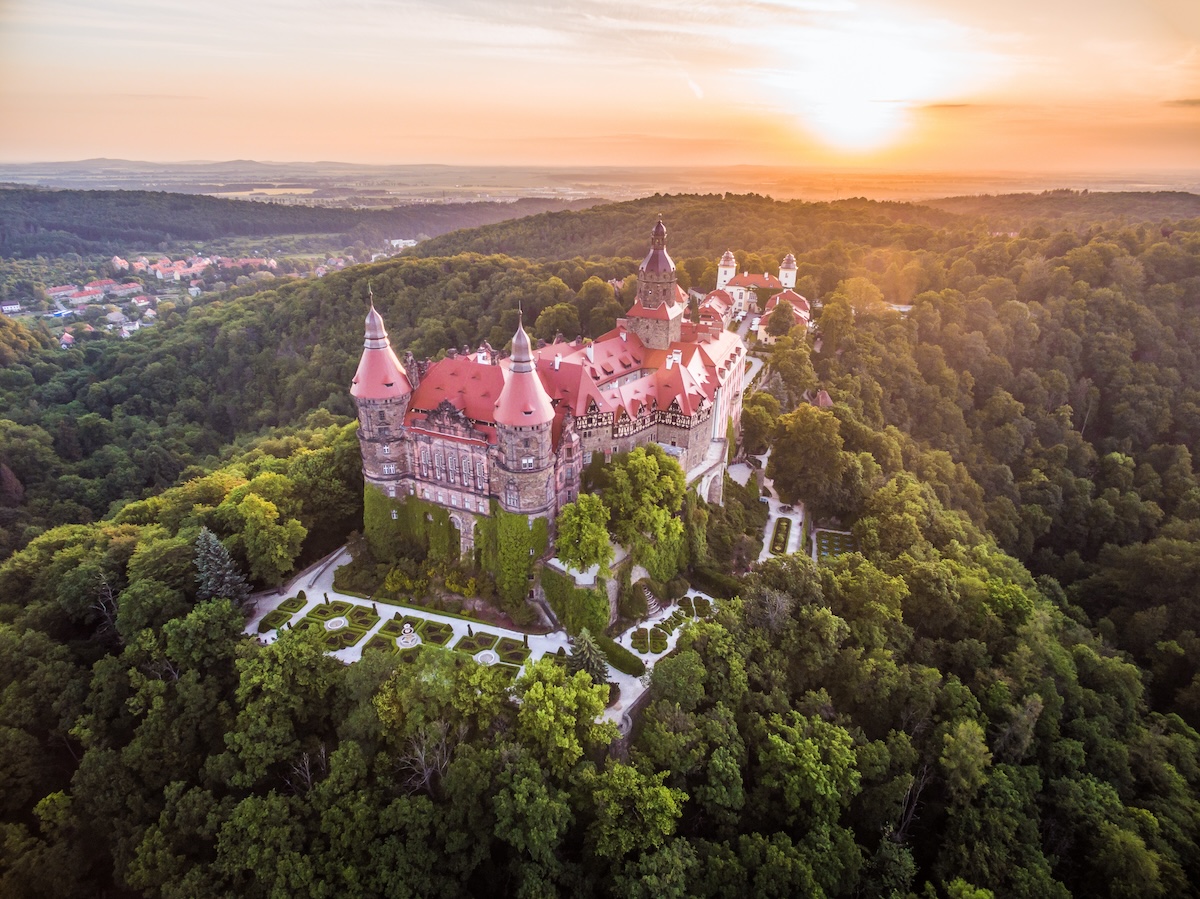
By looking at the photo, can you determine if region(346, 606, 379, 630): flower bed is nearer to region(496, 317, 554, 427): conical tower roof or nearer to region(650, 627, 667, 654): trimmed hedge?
region(496, 317, 554, 427): conical tower roof

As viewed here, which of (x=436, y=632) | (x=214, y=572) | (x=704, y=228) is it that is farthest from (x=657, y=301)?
(x=704, y=228)

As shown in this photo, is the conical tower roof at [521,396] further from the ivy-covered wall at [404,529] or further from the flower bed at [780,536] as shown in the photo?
the flower bed at [780,536]

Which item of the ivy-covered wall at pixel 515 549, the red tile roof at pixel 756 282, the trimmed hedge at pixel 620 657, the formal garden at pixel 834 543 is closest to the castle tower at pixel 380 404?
the ivy-covered wall at pixel 515 549

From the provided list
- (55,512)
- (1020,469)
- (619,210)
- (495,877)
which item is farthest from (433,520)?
(619,210)

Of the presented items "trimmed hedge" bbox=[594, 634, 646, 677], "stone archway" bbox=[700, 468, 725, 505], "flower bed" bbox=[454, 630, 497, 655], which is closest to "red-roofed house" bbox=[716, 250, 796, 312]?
"stone archway" bbox=[700, 468, 725, 505]

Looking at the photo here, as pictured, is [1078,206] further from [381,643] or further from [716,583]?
[381,643]

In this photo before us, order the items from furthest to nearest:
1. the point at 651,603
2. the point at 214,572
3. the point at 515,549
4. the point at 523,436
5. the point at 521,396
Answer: the point at 651,603 < the point at 515,549 < the point at 214,572 < the point at 523,436 < the point at 521,396
